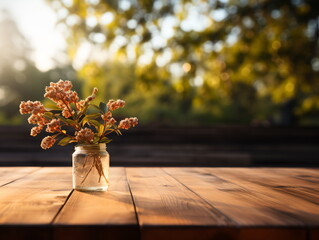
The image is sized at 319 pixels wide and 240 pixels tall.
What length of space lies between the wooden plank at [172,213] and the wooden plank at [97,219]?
34 millimetres

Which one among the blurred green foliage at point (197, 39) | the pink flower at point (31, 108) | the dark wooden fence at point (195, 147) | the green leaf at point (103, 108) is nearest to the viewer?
the pink flower at point (31, 108)

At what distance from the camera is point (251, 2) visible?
21.9 ft

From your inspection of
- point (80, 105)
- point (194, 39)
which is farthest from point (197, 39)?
point (80, 105)

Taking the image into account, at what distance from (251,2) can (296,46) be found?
1.13m

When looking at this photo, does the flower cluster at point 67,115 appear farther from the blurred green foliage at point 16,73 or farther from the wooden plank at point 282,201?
the blurred green foliage at point 16,73

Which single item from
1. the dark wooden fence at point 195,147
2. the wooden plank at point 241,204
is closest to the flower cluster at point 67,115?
the wooden plank at point 241,204

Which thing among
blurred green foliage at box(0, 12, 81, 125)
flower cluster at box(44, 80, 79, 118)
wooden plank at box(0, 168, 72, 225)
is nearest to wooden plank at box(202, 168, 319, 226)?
wooden plank at box(0, 168, 72, 225)

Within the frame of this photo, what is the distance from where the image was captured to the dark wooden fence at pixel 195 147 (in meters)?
4.25

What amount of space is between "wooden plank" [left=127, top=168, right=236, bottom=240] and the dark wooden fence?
2.70 m

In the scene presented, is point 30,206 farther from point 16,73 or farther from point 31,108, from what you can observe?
point 16,73
